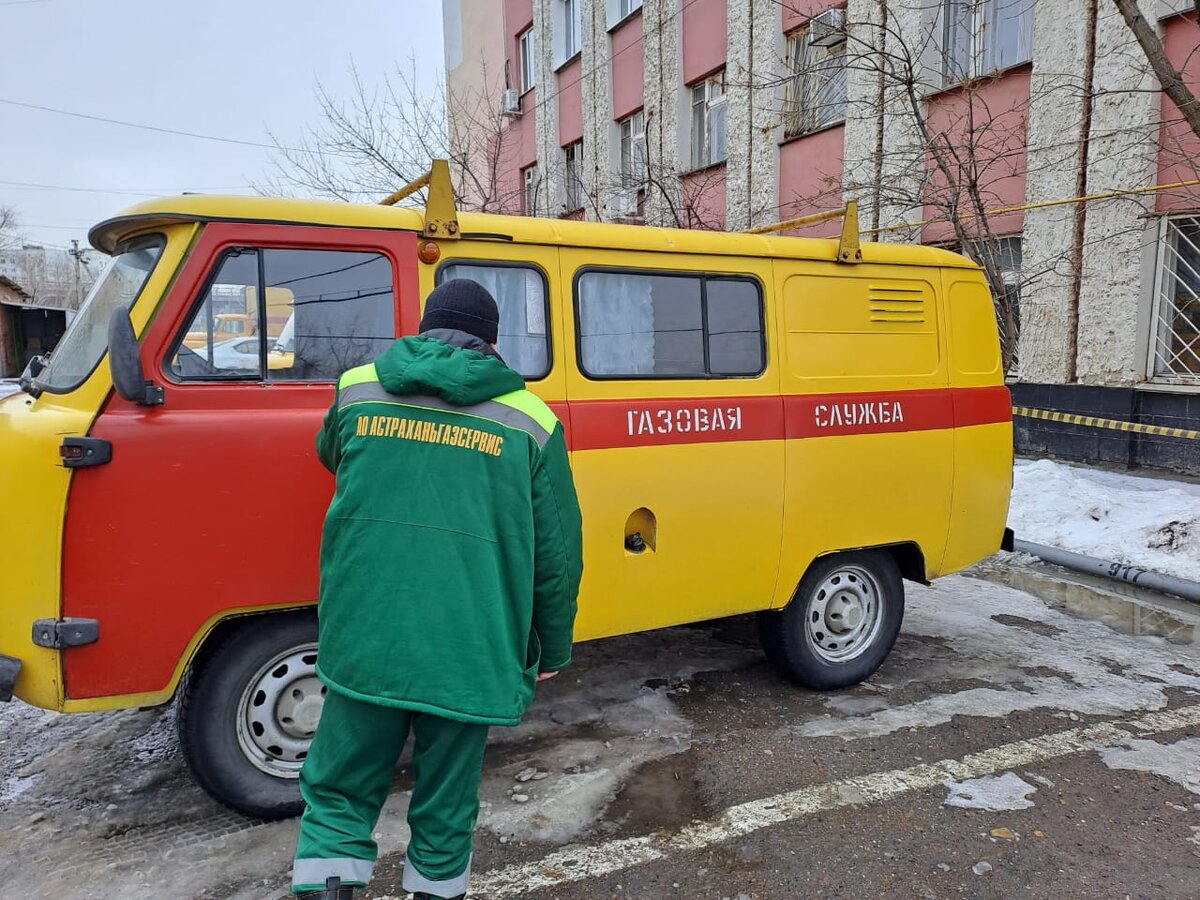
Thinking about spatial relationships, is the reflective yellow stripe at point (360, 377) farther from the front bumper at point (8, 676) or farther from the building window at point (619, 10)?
the building window at point (619, 10)

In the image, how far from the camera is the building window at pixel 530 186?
833 inches

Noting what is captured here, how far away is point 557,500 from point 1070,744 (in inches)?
117

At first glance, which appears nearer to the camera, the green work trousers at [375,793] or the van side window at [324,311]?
the green work trousers at [375,793]

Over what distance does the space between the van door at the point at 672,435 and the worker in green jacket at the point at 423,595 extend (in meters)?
1.39

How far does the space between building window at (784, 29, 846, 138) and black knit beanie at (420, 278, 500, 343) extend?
1149 cm

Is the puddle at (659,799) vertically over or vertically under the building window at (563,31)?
under

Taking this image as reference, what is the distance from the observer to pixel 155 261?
121 inches

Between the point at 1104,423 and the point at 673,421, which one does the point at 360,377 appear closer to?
the point at 673,421

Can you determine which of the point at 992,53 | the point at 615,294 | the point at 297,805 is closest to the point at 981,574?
the point at 615,294

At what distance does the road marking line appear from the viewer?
115 inches

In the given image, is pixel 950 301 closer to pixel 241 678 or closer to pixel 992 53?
pixel 241 678

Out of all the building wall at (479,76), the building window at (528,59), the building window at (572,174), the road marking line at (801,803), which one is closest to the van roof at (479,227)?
the road marking line at (801,803)

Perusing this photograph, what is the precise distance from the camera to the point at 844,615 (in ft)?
14.7

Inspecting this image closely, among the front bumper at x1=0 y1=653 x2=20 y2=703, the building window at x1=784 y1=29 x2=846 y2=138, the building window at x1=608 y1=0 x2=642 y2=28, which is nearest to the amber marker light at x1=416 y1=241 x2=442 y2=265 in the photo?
the front bumper at x1=0 y1=653 x2=20 y2=703
